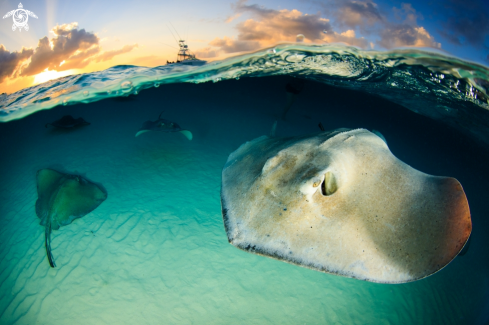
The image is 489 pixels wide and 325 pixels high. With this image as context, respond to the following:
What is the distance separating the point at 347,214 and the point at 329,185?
33 cm

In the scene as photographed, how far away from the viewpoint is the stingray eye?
2066 mm

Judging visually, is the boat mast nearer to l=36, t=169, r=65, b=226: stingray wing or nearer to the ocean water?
the ocean water

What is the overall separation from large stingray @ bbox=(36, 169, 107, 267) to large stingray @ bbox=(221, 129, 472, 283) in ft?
17.2

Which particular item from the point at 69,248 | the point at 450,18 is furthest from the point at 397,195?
the point at 69,248

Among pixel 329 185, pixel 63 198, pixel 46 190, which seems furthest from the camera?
pixel 46 190

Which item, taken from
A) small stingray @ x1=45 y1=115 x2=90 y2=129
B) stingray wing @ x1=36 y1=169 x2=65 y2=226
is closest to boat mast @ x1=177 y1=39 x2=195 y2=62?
stingray wing @ x1=36 y1=169 x2=65 y2=226

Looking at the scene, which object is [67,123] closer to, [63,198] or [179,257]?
[63,198]

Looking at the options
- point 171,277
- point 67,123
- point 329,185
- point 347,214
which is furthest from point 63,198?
point 67,123

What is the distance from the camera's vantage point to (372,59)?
5.46m

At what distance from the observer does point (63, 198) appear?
514cm

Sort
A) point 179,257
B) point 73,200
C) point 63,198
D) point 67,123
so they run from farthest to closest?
point 67,123 → point 73,200 → point 63,198 → point 179,257

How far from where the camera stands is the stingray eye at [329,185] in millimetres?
2066

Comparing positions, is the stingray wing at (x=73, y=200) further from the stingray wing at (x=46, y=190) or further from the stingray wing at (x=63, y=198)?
the stingray wing at (x=46, y=190)

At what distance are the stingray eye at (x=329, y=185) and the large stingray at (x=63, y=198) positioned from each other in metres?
6.11
